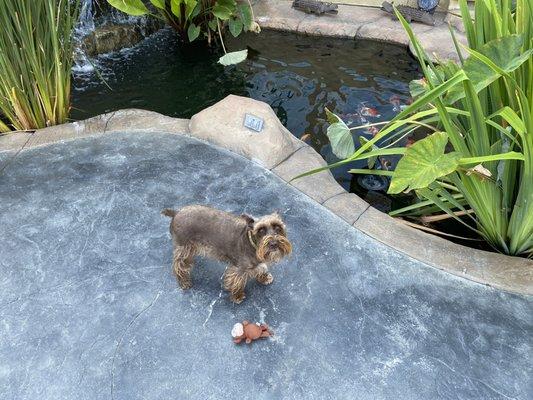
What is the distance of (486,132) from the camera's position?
2568 millimetres

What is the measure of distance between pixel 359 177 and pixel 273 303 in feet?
6.15

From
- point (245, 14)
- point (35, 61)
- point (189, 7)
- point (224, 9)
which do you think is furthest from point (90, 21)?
point (35, 61)

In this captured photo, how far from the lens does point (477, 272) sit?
279cm

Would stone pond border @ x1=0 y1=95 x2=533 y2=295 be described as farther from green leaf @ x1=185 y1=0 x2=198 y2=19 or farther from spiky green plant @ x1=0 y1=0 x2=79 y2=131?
green leaf @ x1=185 y1=0 x2=198 y2=19

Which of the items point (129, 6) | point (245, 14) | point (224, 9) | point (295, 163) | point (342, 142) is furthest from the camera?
point (245, 14)

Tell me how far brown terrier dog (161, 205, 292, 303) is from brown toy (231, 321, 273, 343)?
195mm

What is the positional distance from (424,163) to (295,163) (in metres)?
1.34

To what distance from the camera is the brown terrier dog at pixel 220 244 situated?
242cm

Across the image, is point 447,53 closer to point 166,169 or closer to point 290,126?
point 290,126

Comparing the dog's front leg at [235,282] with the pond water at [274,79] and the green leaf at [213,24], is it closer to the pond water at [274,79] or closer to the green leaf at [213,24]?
the pond water at [274,79]

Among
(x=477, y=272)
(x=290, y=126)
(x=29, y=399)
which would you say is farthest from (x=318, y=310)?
(x=290, y=126)

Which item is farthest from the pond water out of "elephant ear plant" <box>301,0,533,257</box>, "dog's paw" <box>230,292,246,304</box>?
"dog's paw" <box>230,292,246,304</box>

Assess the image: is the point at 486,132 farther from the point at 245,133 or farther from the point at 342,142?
the point at 245,133

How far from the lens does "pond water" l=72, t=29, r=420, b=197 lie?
507 cm
